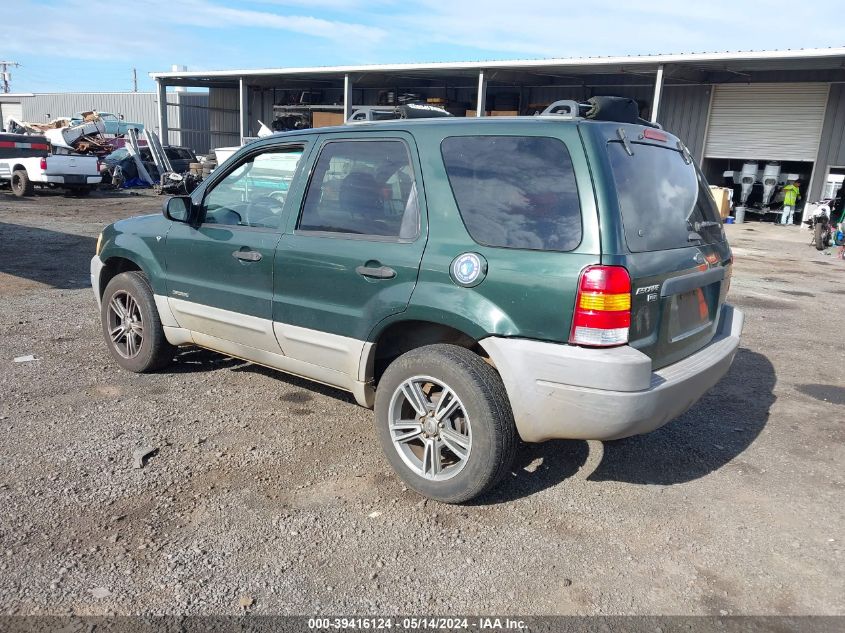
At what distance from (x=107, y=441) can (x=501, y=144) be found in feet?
9.32

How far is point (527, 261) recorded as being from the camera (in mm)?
3068

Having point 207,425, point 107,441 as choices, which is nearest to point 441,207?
point 207,425

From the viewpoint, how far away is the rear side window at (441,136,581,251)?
3.05 m

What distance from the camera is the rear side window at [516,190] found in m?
3.05

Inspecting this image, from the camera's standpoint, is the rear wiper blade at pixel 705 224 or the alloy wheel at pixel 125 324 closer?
the rear wiper blade at pixel 705 224

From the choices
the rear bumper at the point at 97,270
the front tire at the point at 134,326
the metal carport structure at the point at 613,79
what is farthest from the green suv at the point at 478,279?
the metal carport structure at the point at 613,79

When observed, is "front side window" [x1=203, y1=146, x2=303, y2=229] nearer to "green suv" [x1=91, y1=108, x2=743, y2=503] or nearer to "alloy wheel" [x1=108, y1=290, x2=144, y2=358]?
"green suv" [x1=91, y1=108, x2=743, y2=503]

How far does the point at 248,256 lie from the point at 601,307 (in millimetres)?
2263

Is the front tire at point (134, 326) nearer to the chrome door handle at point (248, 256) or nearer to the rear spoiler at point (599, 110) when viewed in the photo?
the chrome door handle at point (248, 256)

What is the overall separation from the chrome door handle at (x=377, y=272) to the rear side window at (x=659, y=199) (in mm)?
1190

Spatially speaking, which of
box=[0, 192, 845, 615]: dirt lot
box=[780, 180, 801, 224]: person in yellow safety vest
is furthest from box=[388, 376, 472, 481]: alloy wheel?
box=[780, 180, 801, 224]: person in yellow safety vest

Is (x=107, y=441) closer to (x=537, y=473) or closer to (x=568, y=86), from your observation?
(x=537, y=473)

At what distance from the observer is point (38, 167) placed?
65.6 feet

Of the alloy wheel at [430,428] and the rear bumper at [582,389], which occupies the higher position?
the rear bumper at [582,389]
